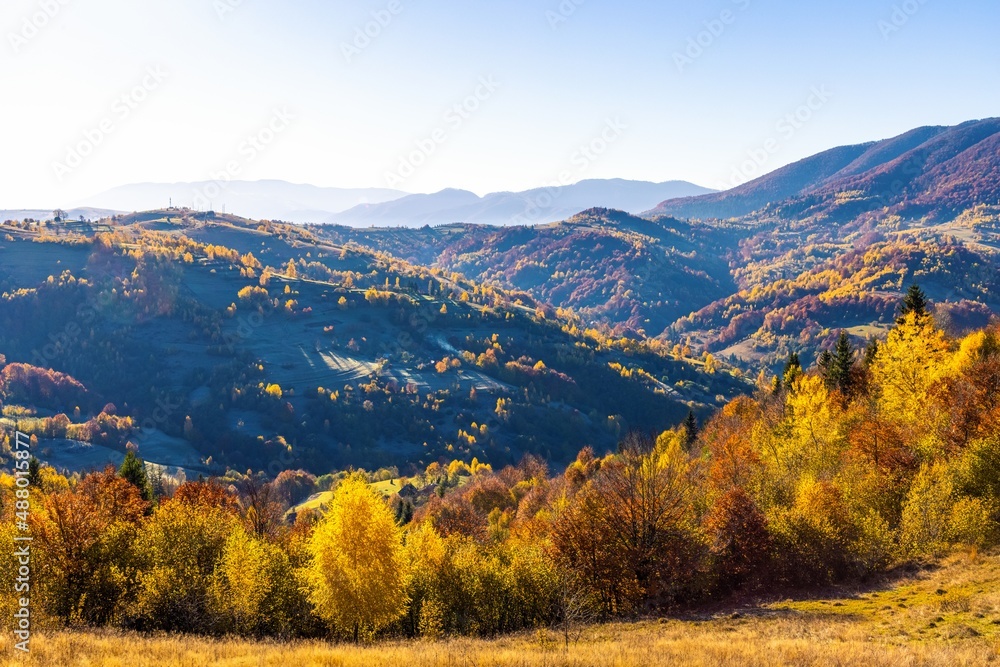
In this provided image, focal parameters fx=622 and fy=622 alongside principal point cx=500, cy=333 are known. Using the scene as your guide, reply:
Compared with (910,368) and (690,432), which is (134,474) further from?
(690,432)

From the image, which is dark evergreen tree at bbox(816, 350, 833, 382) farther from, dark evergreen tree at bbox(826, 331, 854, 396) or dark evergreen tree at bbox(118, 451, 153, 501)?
dark evergreen tree at bbox(118, 451, 153, 501)

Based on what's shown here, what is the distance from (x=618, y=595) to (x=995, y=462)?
2982 centimetres

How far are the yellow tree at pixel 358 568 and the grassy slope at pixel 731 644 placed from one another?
28.4 feet

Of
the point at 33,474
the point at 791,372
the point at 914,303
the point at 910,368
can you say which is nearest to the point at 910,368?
the point at 910,368

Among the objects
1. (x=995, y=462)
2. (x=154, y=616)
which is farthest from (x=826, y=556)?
(x=154, y=616)

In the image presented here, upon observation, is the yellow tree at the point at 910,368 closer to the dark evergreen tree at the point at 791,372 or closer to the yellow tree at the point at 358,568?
the dark evergreen tree at the point at 791,372

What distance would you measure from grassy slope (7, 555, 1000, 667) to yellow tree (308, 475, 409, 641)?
866cm

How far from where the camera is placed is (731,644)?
90.6ft

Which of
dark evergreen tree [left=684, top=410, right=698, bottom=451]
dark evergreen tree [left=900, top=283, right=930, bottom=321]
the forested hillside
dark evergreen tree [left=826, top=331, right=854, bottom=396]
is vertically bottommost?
dark evergreen tree [left=684, top=410, right=698, bottom=451]

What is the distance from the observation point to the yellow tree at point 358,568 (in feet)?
133

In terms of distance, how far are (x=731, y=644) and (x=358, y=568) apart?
77.6 feet

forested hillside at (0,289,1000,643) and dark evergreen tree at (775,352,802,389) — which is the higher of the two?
dark evergreen tree at (775,352,802,389)

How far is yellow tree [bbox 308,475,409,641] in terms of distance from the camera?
40.7 metres

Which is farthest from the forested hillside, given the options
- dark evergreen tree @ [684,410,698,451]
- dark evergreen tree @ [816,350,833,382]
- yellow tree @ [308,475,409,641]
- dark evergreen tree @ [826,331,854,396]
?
dark evergreen tree @ [684,410,698,451]
